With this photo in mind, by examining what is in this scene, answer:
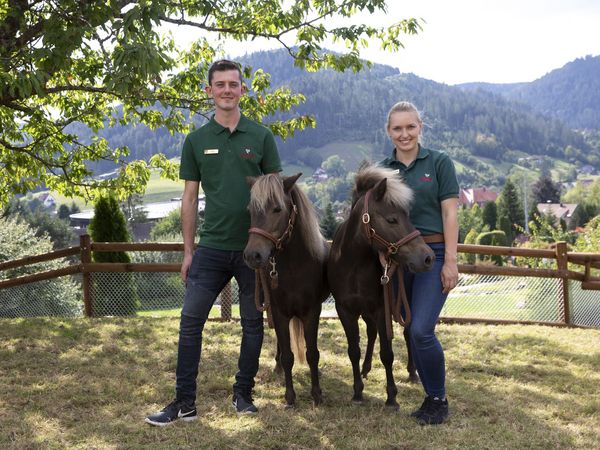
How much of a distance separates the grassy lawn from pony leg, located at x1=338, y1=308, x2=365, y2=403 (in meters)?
0.11

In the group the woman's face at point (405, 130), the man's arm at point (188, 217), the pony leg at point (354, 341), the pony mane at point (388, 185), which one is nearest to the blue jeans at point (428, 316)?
the pony mane at point (388, 185)

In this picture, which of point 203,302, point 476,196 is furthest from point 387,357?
point 476,196

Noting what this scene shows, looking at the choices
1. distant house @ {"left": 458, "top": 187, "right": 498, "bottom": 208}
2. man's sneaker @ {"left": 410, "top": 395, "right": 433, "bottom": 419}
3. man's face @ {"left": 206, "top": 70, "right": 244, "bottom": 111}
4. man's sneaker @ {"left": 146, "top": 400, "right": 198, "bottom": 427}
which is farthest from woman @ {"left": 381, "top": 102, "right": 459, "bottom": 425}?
distant house @ {"left": 458, "top": 187, "right": 498, "bottom": 208}

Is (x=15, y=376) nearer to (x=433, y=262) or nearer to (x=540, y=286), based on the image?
(x=433, y=262)

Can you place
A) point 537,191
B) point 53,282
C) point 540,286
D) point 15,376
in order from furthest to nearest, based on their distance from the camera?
point 537,191, point 53,282, point 540,286, point 15,376

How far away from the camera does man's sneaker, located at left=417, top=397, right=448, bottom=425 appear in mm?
3857

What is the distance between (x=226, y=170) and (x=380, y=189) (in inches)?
39.4

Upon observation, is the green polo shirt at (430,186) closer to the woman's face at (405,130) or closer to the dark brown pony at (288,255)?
the woman's face at (405,130)

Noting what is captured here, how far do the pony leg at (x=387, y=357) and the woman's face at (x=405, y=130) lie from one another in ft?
Answer: 3.81

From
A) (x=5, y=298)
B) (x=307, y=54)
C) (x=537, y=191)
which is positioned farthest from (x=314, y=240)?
(x=537, y=191)

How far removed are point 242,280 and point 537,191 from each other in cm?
9664

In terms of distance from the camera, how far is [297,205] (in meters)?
3.87

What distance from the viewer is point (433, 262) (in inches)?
134

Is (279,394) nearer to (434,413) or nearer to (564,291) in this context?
(434,413)
